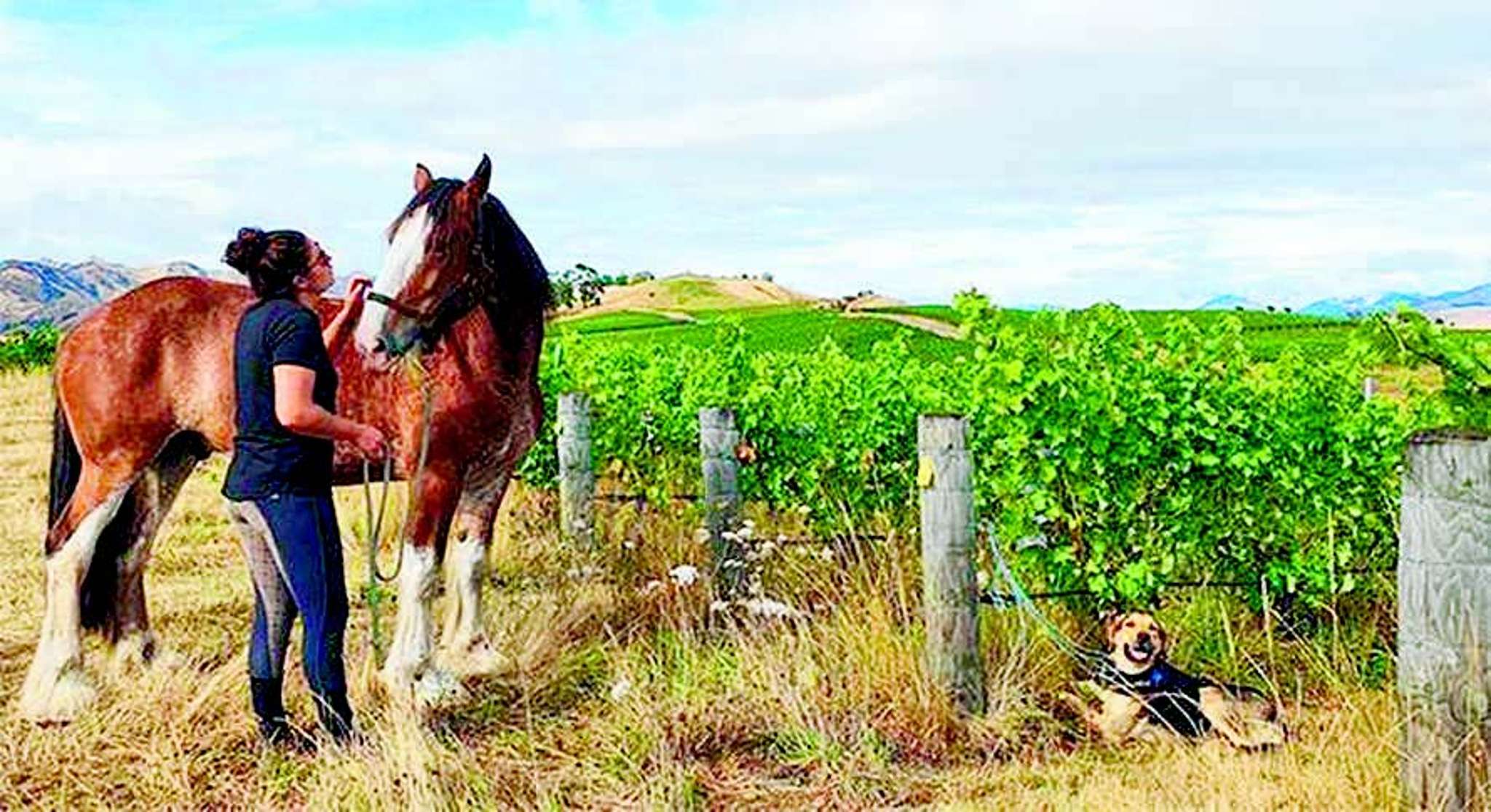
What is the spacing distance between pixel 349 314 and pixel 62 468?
1769 mm

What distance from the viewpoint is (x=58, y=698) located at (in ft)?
20.1

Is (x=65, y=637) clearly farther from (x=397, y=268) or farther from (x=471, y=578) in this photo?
(x=397, y=268)

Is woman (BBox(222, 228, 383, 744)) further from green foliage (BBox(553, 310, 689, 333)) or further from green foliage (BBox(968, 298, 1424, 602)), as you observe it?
green foliage (BBox(553, 310, 689, 333))

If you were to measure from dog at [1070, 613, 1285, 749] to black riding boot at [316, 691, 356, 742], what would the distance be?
8.50 ft

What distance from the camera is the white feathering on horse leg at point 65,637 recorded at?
610 centimetres

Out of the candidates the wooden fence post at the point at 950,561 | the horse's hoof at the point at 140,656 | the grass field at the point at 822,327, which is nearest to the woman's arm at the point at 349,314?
the horse's hoof at the point at 140,656

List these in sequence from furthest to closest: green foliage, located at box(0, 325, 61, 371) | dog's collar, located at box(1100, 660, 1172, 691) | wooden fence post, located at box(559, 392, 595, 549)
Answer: green foliage, located at box(0, 325, 61, 371), wooden fence post, located at box(559, 392, 595, 549), dog's collar, located at box(1100, 660, 1172, 691)

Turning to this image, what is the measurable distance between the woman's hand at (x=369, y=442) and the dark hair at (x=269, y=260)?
562mm

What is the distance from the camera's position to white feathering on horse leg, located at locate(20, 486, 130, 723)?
610 centimetres

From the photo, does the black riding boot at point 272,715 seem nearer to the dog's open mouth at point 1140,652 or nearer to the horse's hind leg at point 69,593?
the horse's hind leg at point 69,593

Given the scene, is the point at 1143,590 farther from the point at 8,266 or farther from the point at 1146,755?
the point at 8,266

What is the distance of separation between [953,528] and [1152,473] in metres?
0.81

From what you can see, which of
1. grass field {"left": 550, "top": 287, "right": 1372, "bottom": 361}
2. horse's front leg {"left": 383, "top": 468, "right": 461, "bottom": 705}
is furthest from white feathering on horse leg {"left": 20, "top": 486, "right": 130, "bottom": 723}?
grass field {"left": 550, "top": 287, "right": 1372, "bottom": 361}

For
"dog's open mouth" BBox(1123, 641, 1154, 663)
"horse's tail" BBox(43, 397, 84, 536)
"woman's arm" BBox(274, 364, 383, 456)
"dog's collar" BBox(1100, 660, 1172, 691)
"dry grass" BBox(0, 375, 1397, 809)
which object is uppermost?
"woman's arm" BBox(274, 364, 383, 456)
